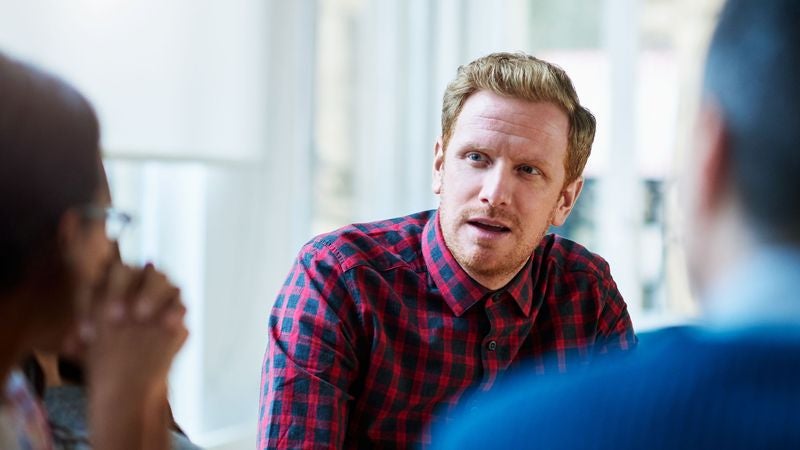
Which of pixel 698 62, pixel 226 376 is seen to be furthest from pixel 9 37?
pixel 698 62

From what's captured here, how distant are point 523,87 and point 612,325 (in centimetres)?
50

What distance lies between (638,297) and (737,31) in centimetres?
309

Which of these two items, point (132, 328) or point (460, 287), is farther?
point (460, 287)

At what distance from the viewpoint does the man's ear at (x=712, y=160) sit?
Answer: 1.96ft

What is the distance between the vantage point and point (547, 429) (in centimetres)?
60

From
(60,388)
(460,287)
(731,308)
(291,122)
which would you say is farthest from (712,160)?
(291,122)

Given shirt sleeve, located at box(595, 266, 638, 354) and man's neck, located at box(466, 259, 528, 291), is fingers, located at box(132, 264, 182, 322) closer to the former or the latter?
man's neck, located at box(466, 259, 528, 291)

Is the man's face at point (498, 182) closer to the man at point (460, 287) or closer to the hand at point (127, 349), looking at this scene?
the man at point (460, 287)

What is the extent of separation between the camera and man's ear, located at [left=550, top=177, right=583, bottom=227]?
1.81 metres

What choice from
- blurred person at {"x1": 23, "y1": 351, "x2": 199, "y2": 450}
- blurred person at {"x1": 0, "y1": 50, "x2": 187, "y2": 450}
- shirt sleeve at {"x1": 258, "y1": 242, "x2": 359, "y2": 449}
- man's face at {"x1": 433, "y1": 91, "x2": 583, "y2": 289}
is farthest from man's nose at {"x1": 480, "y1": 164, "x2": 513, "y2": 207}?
blurred person at {"x1": 0, "y1": 50, "x2": 187, "y2": 450}

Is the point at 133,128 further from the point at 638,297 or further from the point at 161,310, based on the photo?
the point at 638,297

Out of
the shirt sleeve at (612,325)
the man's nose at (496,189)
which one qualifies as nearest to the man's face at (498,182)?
the man's nose at (496,189)

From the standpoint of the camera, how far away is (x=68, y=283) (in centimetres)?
69

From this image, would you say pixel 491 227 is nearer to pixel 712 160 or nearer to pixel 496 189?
pixel 496 189
